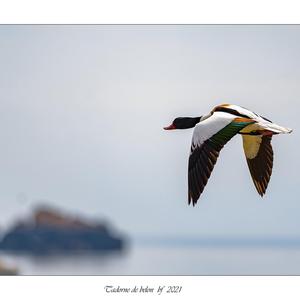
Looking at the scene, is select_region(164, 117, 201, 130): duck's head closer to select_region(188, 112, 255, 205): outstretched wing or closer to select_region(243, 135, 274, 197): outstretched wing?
select_region(243, 135, 274, 197): outstretched wing

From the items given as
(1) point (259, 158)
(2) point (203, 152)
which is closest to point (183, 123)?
(1) point (259, 158)

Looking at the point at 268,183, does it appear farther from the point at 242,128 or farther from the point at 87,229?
the point at 87,229

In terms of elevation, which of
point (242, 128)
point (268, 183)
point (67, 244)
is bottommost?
point (67, 244)

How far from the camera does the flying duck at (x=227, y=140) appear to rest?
8.29m

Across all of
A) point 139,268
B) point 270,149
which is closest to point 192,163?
point 270,149

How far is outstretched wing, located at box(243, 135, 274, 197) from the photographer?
31.6 feet

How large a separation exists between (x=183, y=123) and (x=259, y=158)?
839 millimetres

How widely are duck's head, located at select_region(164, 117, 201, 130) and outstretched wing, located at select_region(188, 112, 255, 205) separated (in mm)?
1307

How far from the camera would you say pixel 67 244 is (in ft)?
190

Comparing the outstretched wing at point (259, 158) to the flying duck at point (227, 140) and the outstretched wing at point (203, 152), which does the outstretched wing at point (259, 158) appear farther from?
the outstretched wing at point (203, 152)

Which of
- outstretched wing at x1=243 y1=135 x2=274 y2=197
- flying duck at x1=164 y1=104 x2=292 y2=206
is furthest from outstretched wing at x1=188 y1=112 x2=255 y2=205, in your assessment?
outstretched wing at x1=243 y1=135 x2=274 y2=197

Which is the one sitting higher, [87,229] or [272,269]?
[272,269]

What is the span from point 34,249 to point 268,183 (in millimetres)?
45456
